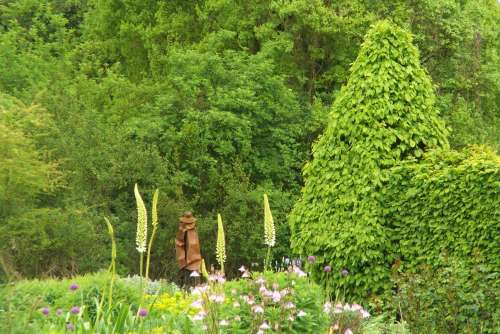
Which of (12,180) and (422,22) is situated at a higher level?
(422,22)

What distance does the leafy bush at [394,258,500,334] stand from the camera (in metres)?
8.81

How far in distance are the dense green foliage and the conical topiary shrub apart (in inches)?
207

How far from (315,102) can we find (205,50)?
303 cm

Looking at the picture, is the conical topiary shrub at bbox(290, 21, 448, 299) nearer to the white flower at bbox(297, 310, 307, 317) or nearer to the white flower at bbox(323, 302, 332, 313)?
the white flower at bbox(323, 302, 332, 313)

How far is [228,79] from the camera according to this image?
19844 millimetres

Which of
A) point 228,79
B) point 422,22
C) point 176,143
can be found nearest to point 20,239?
point 176,143

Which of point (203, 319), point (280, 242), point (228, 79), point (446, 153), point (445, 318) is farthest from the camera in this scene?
point (228, 79)

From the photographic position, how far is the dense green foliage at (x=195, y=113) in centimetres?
1588

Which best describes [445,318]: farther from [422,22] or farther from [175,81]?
[422,22]

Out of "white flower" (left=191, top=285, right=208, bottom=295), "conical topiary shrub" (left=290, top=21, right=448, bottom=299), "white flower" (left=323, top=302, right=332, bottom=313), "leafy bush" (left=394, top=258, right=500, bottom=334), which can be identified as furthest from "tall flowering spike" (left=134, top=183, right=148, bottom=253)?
"conical topiary shrub" (left=290, top=21, right=448, bottom=299)

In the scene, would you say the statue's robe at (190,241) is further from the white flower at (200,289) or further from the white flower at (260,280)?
the white flower at (260,280)

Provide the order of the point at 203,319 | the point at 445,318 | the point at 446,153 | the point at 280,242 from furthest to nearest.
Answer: the point at 280,242 < the point at 446,153 < the point at 445,318 < the point at 203,319

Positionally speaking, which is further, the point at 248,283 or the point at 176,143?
the point at 176,143

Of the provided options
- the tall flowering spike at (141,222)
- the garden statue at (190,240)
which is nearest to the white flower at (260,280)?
the tall flowering spike at (141,222)
